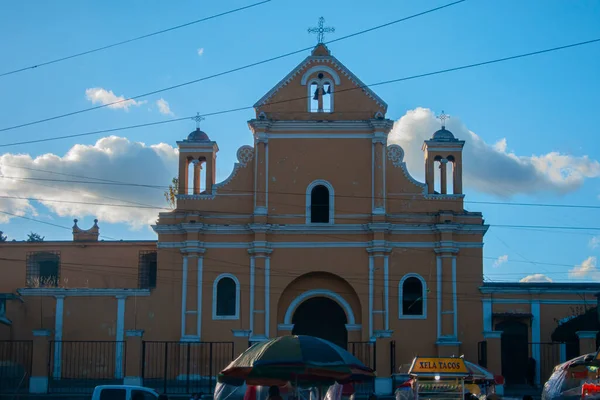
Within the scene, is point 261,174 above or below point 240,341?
above

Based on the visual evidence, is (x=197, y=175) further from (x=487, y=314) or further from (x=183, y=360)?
(x=487, y=314)

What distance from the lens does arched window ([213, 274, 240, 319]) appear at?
35438 millimetres

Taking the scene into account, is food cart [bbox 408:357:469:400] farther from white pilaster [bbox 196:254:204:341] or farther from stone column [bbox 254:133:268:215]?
stone column [bbox 254:133:268:215]

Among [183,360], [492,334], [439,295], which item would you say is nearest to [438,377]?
[492,334]

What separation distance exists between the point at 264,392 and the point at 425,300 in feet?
50.6

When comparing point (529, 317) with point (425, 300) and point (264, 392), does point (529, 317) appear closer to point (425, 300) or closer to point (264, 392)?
point (425, 300)

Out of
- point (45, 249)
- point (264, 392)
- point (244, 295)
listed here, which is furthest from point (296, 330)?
point (264, 392)

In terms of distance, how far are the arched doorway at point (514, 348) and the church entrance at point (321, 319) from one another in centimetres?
597

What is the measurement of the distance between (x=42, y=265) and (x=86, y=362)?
10.1 m

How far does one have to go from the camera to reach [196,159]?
3672 cm

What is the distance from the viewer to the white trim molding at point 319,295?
116 ft

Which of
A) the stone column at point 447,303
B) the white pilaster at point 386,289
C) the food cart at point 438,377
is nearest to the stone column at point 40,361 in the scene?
the white pilaster at point 386,289

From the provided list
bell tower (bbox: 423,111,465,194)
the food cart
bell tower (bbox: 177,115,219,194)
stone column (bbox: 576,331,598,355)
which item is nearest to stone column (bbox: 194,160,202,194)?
bell tower (bbox: 177,115,219,194)

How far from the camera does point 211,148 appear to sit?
120 feet
